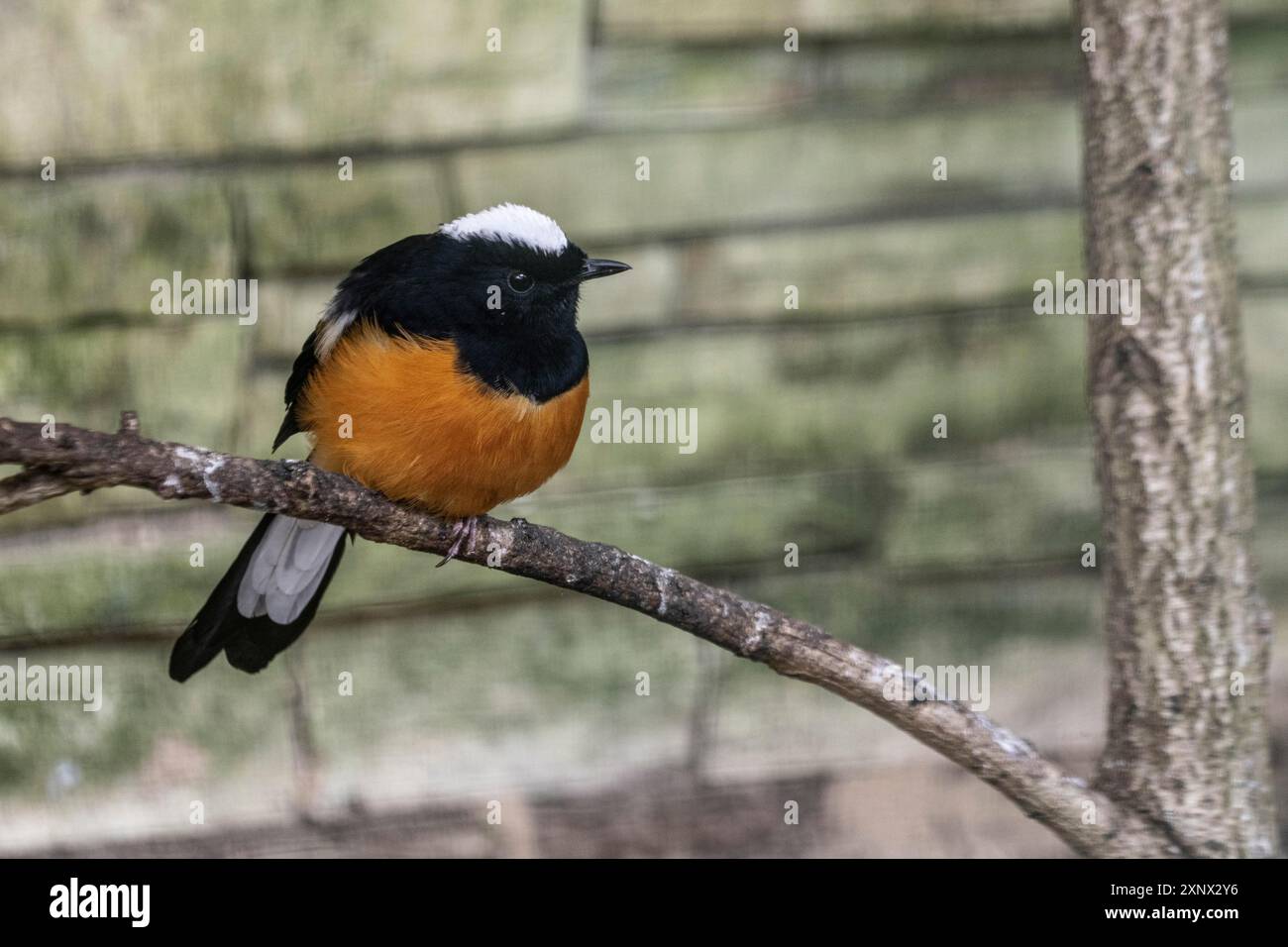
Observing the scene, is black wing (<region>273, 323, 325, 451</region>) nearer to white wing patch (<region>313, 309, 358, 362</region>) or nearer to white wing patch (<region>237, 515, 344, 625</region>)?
white wing patch (<region>313, 309, 358, 362</region>)

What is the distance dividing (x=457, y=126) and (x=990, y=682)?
6.41 feet

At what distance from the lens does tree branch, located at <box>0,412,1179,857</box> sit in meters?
2.05

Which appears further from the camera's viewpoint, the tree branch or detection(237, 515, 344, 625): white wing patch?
detection(237, 515, 344, 625): white wing patch

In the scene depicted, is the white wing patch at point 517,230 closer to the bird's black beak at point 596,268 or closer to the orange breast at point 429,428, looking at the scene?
the bird's black beak at point 596,268

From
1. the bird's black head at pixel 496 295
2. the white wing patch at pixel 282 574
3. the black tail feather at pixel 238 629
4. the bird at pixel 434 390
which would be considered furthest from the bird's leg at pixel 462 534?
the black tail feather at pixel 238 629

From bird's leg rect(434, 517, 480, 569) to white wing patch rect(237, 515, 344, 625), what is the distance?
1.12ft

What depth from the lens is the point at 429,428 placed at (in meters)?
2.28

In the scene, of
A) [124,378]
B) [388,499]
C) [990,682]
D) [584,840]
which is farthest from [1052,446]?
[124,378]

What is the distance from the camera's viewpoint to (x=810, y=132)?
11.2 feet

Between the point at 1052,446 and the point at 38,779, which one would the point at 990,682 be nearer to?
the point at 1052,446

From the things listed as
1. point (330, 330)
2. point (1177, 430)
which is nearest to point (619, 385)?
point (330, 330)

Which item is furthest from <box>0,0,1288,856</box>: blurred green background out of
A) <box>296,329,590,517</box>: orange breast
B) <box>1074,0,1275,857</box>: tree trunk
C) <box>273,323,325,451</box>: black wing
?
<box>1074,0,1275,857</box>: tree trunk

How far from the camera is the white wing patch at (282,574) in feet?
8.52

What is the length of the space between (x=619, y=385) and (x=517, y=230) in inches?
40.4
